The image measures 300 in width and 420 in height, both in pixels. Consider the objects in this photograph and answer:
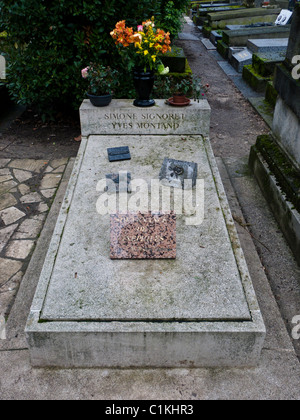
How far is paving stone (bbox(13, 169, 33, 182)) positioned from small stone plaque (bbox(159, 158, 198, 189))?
238 cm

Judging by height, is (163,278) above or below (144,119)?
below

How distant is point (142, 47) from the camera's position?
17.2 feet

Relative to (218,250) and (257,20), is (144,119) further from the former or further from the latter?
(257,20)

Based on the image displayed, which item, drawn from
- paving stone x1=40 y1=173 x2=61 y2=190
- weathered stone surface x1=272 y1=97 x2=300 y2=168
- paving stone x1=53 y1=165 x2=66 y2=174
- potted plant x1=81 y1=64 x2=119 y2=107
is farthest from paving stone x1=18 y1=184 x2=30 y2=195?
weathered stone surface x1=272 y1=97 x2=300 y2=168

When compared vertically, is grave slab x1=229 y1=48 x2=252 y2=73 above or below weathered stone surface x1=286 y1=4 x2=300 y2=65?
below

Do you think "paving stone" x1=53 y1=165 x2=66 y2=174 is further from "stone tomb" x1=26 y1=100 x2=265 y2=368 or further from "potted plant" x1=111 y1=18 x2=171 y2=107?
"stone tomb" x1=26 y1=100 x2=265 y2=368

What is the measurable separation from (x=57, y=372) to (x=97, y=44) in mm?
5565

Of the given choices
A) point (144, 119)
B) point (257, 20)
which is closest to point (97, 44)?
point (144, 119)

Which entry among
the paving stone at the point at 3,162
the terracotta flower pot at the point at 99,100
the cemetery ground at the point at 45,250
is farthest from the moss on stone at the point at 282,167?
the paving stone at the point at 3,162

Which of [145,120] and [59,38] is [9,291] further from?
[59,38]

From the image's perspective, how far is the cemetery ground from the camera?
275 centimetres

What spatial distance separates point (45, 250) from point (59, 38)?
431 cm
